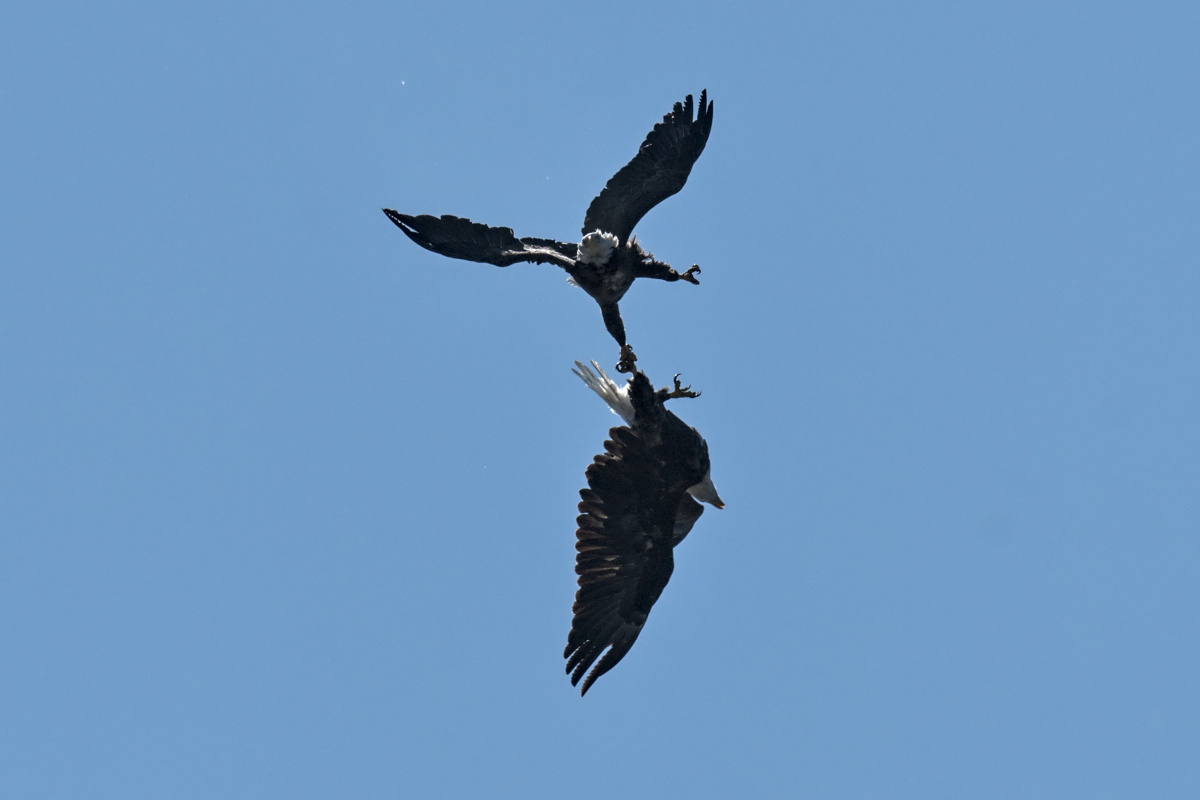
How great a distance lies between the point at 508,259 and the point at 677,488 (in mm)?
3242

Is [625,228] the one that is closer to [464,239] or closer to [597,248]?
[597,248]

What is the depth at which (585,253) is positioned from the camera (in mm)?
12852

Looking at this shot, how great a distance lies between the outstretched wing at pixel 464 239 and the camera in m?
11.9

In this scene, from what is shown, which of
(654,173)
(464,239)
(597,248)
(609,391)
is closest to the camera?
(464,239)

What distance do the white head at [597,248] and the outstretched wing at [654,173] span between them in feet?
1.69

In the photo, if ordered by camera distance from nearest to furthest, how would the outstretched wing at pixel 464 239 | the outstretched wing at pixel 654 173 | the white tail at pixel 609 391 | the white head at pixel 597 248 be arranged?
the outstretched wing at pixel 464 239 < the white head at pixel 597 248 < the outstretched wing at pixel 654 173 < the white tail at pixel 609 391

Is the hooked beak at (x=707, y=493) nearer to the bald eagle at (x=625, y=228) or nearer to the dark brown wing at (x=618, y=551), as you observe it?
the dark brown wing at (x=618, y=551)

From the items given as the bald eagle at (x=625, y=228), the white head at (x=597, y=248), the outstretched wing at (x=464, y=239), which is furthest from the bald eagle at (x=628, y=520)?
the outstretched wing at (x=464, y=239)

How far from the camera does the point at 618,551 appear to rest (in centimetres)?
1429

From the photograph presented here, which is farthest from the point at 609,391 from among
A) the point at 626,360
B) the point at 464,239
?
the point at 464,239

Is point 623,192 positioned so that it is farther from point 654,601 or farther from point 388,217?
point 654,601

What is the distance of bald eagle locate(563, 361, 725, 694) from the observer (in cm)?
1395

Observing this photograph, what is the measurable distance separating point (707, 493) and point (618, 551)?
1052 mm

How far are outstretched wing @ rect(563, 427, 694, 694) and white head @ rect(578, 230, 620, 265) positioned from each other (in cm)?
186
